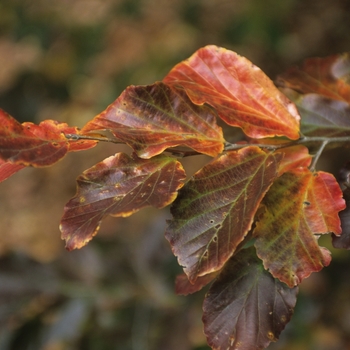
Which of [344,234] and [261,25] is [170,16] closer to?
[261,25]

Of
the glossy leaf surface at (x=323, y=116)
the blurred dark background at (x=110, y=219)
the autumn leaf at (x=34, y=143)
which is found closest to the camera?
the autumn leaf at (x=34, y=143)

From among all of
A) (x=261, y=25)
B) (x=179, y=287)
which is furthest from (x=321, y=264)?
(x=261, y=25)

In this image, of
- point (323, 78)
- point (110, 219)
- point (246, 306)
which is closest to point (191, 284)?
point (246, 306)

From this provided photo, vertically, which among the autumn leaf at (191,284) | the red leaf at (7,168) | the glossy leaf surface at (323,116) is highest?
the red leaf at (7,168)

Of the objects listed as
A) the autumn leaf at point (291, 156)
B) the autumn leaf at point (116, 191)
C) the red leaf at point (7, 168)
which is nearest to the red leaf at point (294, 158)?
the autumn leaf at point (291, 156)

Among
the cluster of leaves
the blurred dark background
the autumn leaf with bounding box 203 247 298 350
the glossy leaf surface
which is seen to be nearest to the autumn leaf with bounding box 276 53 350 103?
the glossy leaf surface

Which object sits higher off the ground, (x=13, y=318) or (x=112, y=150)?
(x=13, y=318)

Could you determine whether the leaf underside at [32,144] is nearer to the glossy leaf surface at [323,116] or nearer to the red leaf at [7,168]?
the red leaf at [7,168]
